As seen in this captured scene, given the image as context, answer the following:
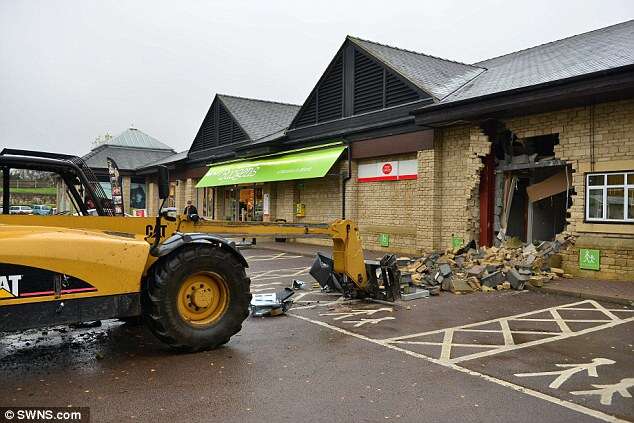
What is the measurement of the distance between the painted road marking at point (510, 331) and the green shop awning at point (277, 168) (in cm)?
1066

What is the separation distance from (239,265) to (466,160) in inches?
385

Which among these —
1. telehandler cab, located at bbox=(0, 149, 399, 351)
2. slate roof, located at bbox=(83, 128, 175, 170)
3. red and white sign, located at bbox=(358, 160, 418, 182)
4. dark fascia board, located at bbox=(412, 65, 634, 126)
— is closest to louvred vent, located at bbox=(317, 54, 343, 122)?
red and white sign, located at bbox=(358, 160, 418, 182)

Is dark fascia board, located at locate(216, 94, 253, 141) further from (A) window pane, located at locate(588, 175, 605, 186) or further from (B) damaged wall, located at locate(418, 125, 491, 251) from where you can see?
(A) window pane, located at locate(588, 175, 605, 186)

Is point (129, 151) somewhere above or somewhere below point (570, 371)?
above

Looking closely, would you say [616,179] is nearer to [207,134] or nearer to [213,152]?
[213,152]

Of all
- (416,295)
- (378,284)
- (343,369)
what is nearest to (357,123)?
(416,295)

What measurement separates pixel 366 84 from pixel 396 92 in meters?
1.59

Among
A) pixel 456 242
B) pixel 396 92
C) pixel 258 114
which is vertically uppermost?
pixel 258 114

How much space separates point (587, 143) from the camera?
1129 cm

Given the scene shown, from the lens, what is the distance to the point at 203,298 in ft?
18.6

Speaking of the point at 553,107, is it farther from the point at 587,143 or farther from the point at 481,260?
the point at 481,260

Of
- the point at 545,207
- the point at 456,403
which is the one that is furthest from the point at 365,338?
the point at 545,207

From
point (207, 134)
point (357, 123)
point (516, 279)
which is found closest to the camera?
point (516, 279)

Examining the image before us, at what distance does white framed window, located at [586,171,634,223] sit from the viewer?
10609 mm
